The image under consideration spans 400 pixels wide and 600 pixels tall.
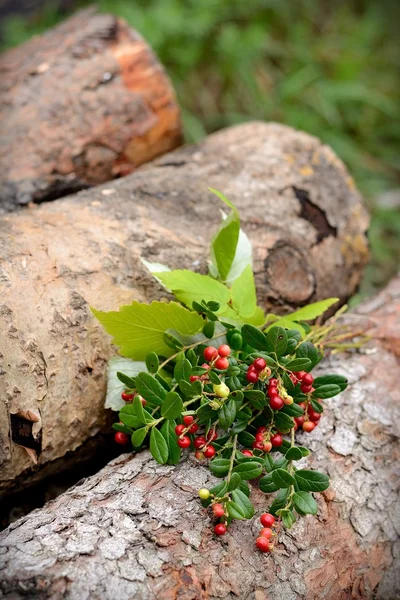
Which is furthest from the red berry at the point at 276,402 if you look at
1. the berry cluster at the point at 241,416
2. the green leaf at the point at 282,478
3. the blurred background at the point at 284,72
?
the blurred background at the point at 284,72

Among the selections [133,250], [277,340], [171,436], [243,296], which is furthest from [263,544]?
[133,250]

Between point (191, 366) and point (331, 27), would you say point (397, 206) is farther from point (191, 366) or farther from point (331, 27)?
point (191, 366)

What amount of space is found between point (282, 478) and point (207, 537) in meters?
0.16

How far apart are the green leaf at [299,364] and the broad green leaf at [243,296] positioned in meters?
0.18

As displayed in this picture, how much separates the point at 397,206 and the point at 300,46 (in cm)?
102

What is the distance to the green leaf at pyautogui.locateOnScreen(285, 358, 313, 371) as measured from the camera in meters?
1.05

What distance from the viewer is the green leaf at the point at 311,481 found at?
3.34 feet

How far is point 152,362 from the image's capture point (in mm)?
1117

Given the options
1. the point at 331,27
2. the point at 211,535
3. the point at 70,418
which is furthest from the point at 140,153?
the point at 331,27

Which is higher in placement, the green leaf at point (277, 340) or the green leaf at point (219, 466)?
the green leaf at point (277, 340)

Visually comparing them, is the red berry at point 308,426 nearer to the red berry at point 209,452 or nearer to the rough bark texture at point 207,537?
the rough bark texture at point 207,537

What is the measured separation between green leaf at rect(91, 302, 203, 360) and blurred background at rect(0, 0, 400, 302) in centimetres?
184

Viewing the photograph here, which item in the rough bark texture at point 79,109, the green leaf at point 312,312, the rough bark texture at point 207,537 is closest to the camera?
the rough bark texture at point 207,537

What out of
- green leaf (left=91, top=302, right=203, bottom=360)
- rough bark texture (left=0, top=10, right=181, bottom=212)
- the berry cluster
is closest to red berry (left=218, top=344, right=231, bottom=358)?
the berry cluster
